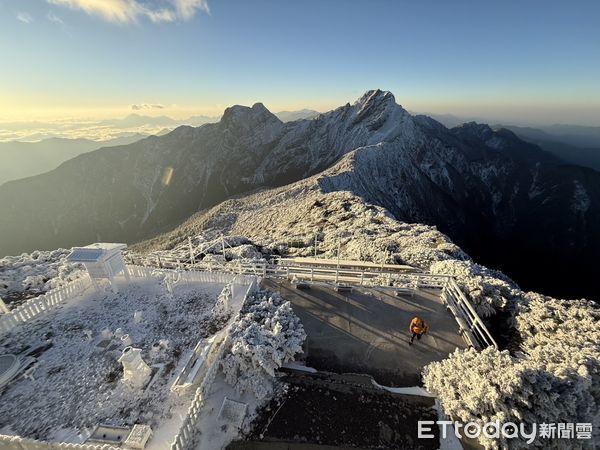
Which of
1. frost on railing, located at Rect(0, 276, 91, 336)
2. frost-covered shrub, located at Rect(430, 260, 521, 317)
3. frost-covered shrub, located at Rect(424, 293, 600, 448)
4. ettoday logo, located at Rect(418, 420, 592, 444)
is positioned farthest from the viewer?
frost-covered shrub, located at Rect(430, 260, 521, 317)

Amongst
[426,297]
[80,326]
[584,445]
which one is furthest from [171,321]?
[584,445]

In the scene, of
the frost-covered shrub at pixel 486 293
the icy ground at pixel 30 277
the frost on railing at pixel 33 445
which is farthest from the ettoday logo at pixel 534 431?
the icy ground at pixel 30 277

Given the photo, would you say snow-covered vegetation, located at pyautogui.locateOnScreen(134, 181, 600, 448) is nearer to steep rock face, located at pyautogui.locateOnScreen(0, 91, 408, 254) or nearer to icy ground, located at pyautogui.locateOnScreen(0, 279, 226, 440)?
icy ground, located at pyautogui.locateOnScreen(0, 279, 226, 440)

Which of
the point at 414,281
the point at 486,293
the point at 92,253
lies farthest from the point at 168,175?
the point at 486,293

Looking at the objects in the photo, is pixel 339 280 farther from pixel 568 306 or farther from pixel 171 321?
pixel 568 306

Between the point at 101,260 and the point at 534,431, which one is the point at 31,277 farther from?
the point at 534,431

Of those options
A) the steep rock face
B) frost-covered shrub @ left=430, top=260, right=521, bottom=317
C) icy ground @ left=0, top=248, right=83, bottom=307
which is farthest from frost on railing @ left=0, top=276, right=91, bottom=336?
the steep rock face
